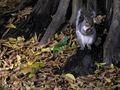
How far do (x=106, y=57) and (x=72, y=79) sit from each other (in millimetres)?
603

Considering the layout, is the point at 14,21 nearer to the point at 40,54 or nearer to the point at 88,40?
the point at 40,54

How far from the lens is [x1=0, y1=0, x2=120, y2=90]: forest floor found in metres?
5.14

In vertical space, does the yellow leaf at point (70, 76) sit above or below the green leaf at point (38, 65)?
below

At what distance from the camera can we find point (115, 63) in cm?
537

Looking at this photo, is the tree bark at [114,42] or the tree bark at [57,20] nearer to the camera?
the tree bark at [114,42]

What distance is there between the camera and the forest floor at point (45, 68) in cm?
514

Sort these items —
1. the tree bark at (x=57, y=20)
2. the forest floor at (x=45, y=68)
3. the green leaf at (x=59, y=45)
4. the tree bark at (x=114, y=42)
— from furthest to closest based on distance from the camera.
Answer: the tree bark at (x=57, y=20), the green leaf at (x=59, y=45), the tree bark at (x=114, y=42), the forest floor at (x=45, y=68)

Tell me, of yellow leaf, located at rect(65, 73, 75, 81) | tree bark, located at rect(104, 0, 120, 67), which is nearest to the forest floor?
yellow leaf, located at rect(65, 73, 75, 81)

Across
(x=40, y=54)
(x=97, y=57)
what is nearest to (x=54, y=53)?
(x=40, y=54)

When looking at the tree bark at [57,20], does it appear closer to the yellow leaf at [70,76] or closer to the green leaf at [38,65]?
the green leaf at [38,65]

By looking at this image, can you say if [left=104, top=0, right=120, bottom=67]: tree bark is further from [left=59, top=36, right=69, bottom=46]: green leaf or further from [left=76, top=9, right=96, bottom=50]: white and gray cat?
[left=59, top=36, right=69, bottom=46]: green leaf

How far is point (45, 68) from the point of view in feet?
17.8

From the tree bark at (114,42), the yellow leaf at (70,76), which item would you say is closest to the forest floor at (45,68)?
the yellow leaf at (70,76)

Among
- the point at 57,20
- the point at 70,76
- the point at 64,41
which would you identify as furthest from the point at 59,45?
the point at 70,76
